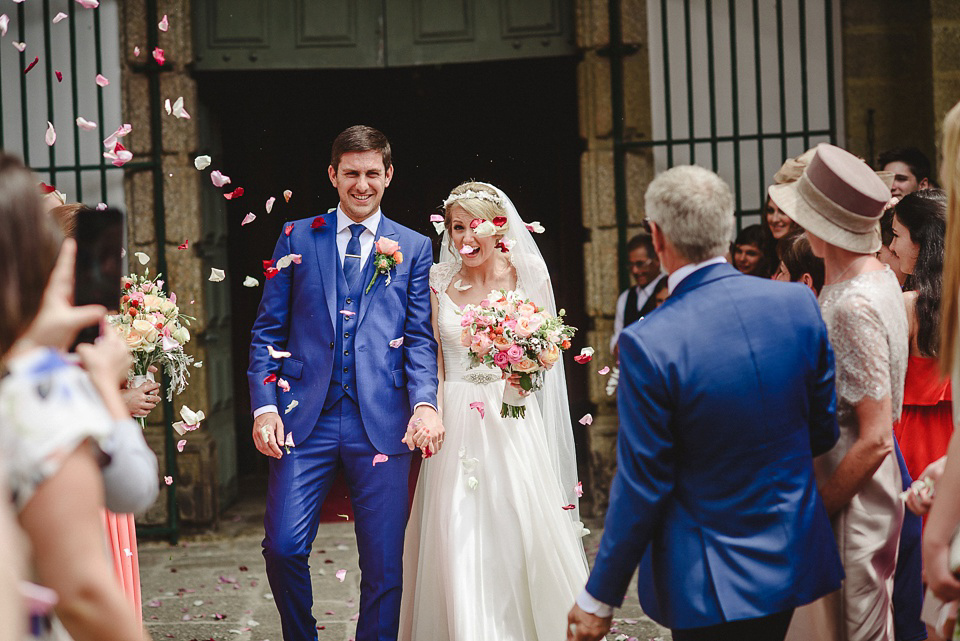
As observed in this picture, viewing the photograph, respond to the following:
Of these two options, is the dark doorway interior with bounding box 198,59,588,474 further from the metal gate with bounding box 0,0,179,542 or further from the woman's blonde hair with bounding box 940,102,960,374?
the woman's blonde hair with bounding box 940,102,960,374

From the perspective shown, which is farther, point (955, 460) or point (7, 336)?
point (955, 460)

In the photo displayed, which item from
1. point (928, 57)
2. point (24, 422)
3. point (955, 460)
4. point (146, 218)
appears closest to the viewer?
point (24, 422)

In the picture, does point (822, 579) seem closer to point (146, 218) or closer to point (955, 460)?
point (955, 460)

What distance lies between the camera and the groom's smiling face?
4.27 m

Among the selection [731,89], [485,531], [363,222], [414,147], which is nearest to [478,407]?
[485,531]

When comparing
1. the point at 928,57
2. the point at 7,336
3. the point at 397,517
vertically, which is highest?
the point at 928,57

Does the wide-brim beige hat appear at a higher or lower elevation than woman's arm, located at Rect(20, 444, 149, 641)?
higher

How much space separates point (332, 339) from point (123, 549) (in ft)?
3.56

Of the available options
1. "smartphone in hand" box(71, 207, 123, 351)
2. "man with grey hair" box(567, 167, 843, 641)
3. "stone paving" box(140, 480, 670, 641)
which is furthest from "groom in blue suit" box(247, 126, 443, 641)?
"smartphone in hand" box(71, 207, 123, 351)

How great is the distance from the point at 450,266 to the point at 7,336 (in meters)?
3.08

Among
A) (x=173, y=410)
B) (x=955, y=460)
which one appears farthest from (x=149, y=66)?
(x=955, y=460)

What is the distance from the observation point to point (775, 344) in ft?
8.32

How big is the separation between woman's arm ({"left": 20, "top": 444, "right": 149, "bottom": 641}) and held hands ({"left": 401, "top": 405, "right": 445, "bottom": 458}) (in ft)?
7.47

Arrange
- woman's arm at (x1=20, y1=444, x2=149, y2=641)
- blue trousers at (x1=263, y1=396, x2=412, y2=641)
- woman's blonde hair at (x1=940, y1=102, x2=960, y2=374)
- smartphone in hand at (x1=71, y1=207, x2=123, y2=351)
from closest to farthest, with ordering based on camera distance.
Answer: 1. woman's arm at (x1=20, y1=444, x2=149, y2=641)
2. smartphone in hand at (x1=71, y1=207, x2=123, y2=351)
3. woman's blonde hair at (x1=940, y1=102, x2=960, y2=374)
4. blue trousers at (x1=263, y1=396, x2=412, y2=641)
